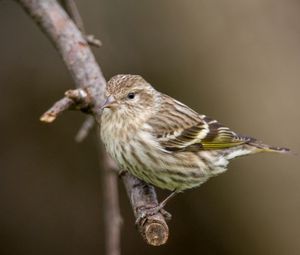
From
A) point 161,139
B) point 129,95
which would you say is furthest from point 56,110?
point 161,139

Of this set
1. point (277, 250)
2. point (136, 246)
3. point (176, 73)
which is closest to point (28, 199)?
point (136, 246)

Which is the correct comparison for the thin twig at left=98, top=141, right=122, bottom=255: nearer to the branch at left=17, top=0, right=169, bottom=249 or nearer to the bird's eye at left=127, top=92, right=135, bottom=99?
the branch at left=17, top=0, right=169, bottom=249

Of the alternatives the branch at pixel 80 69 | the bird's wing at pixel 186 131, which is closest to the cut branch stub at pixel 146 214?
the branch at pixel 80 69

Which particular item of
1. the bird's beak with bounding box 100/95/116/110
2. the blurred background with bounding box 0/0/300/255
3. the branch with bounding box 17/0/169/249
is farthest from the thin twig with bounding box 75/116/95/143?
the blurred background with bounding box 0/0/300/255

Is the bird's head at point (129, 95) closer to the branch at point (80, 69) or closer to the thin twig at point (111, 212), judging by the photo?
the branch at point (80, 69)

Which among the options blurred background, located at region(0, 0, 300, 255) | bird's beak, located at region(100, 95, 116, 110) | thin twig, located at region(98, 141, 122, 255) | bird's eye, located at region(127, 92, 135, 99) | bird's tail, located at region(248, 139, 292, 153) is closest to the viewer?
thin twig, located at region(98, 141, 122, 255)

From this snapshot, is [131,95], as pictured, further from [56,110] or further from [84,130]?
[56,110]

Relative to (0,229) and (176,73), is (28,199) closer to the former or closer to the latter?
(0,229)
